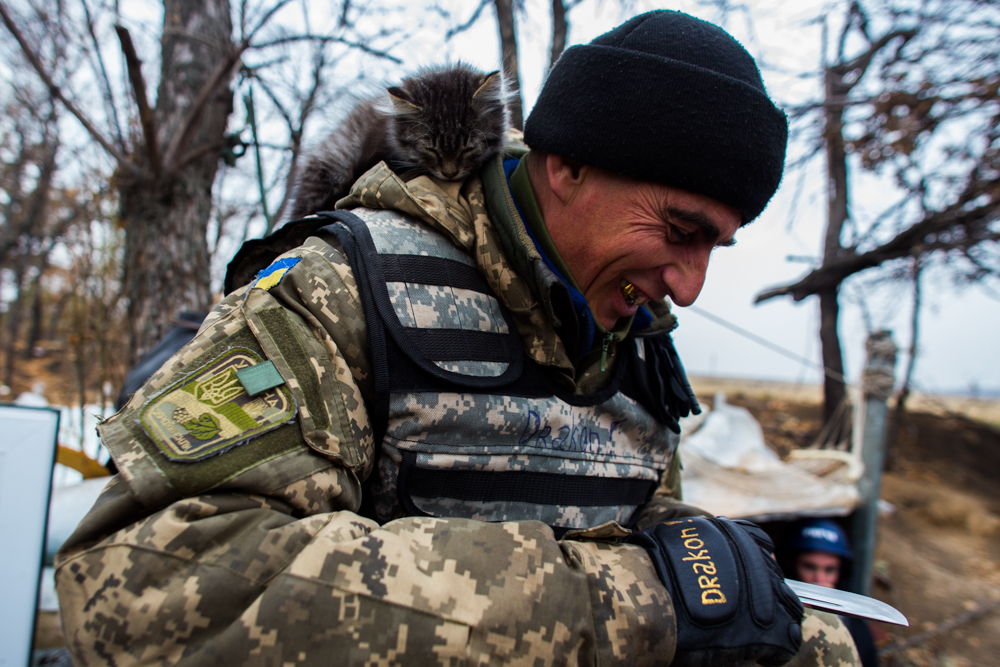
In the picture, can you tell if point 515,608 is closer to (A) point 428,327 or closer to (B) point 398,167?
(A) point 428,327

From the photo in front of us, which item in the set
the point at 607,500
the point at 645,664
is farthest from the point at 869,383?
the point at 645,664

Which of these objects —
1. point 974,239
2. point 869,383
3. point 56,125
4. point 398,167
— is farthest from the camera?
point 56,125

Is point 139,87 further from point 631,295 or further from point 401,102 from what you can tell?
point 631,295

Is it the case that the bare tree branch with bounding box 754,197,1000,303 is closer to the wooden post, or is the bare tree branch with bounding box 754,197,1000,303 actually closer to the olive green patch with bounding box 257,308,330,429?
the wooden post

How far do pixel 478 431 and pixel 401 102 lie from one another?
877mm

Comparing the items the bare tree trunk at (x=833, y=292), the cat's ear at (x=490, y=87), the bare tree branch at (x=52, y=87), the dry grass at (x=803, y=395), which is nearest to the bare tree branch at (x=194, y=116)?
the bare tree branch at (x=52, y=87)

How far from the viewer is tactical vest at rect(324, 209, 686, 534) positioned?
115 centimetres

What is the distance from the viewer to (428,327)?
1.20 meters

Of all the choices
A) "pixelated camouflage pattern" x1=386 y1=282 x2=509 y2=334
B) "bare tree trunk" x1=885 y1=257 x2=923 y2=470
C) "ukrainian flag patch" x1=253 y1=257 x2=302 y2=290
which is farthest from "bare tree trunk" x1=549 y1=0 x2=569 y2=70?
"bare tree trunk" x1=885 y1=257 x2=923 y2=470

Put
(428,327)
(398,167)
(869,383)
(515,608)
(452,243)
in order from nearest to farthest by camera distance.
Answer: (515,608) → (428,327) → (452,243) → (398,167) → (869,383)

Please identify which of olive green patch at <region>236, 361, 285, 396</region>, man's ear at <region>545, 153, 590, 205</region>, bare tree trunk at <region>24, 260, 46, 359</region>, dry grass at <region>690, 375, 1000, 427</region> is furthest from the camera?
bare tree trunk at <region>24, 260, 46, 359</region>

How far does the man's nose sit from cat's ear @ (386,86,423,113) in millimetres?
783

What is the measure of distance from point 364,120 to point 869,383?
453cm

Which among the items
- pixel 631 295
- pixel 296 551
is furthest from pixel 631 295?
pixel 296 551
